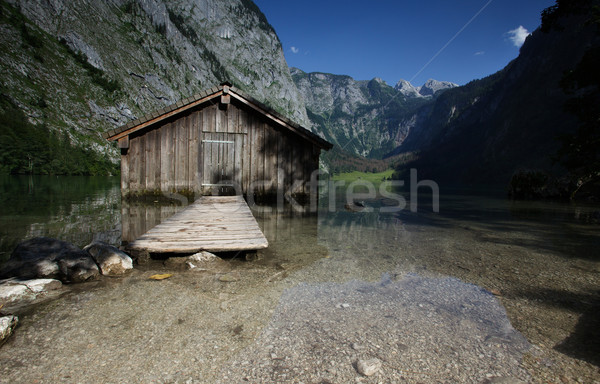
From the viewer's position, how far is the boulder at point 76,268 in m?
3.49

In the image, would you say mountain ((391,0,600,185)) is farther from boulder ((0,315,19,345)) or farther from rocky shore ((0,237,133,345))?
boulder ((0,315,19,345))

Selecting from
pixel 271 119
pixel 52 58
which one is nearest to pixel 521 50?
pixel 271 119

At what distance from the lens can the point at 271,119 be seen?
33.0ft

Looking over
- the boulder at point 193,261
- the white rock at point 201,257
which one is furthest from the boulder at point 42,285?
the white rock at point 201,257

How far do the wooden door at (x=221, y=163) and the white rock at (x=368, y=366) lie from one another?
28.6ft

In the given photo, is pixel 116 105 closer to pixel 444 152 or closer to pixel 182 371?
pixel 182 371

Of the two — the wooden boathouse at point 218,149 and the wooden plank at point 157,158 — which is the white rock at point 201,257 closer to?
the wooden boathouse at point 218,149

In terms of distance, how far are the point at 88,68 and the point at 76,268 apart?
4030 inches

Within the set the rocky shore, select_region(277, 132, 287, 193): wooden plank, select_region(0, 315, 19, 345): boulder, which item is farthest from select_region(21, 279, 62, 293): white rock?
select_region(277, 132, 287, 193): wooden plank

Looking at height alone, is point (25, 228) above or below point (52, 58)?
below

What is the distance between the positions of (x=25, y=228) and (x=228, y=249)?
590 centimetres

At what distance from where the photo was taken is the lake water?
201cm

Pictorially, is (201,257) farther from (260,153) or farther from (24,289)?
(260,153)

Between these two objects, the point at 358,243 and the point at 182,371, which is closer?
the point at 182,371
